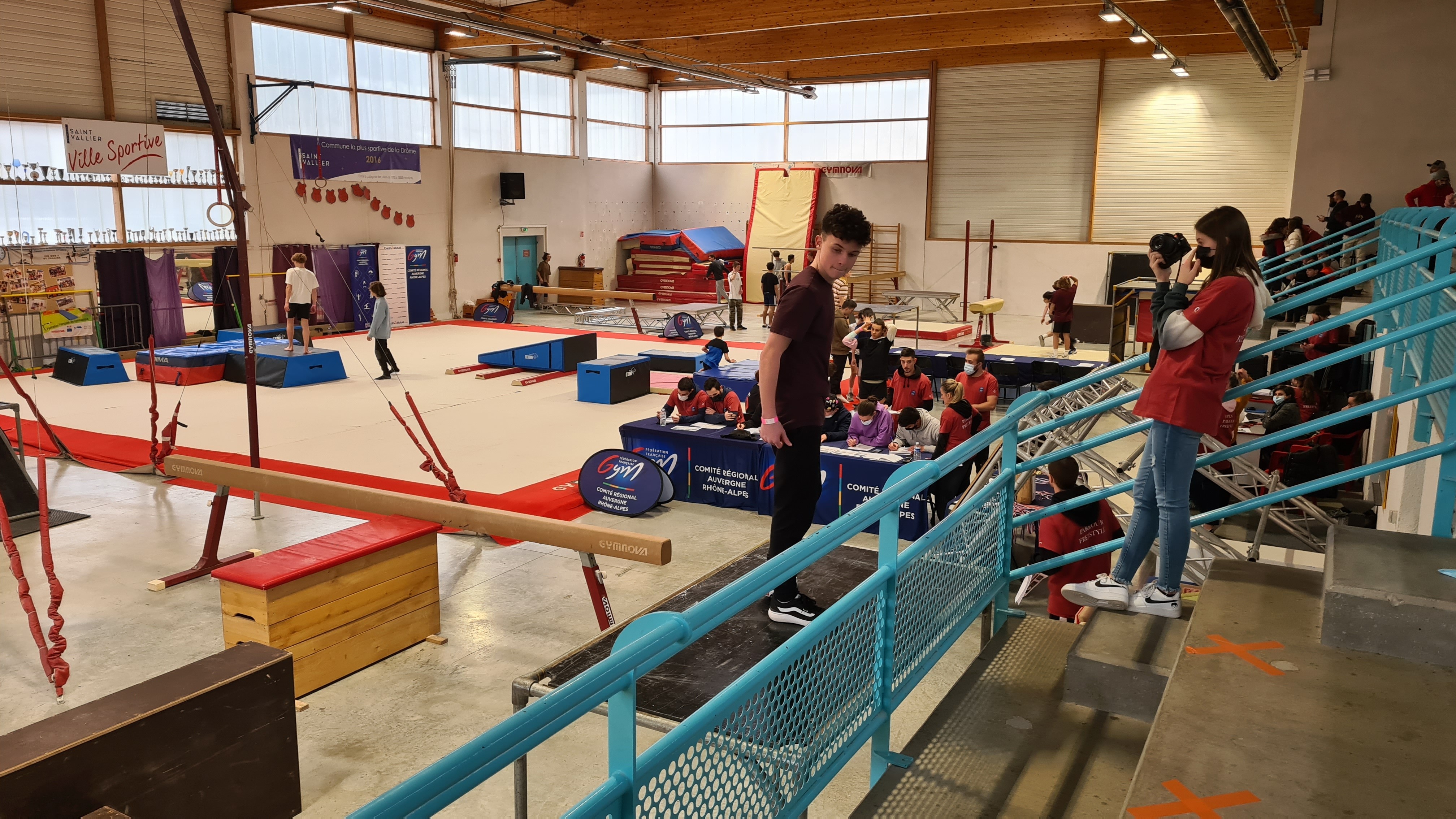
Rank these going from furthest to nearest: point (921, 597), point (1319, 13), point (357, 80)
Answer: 1. point (357, 80)
2. point (1319, 13)
3. point (921, 597)

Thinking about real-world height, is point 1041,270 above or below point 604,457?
above

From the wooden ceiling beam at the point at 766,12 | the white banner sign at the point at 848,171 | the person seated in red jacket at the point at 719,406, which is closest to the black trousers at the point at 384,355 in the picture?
the wooden ceiling beam at the point at 766,12

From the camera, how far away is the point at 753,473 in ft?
31.8

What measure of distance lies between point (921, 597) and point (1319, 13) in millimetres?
19861

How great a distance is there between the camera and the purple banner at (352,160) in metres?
21.3

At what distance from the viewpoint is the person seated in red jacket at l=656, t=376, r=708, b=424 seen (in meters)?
10.4

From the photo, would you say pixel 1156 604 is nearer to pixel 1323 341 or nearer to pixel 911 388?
pixel 911 388

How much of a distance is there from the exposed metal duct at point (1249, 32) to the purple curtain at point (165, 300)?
18439 mm

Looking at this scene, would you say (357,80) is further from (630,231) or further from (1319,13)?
(1319,13)

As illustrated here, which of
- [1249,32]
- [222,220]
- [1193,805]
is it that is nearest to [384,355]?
[222,220]

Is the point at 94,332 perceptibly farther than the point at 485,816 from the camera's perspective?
Yes

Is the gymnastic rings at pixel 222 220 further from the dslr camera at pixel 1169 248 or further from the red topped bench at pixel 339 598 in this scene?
the dslr camera at pixel 1169 248

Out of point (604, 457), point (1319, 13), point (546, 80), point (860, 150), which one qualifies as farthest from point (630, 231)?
point (604, 457)

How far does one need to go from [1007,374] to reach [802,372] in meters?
12.3
